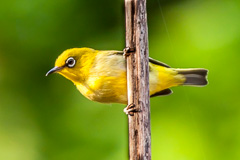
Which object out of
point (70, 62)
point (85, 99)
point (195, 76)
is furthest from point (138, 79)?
point (85, 99)

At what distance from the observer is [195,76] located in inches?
50.2

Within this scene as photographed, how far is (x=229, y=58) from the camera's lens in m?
1.54

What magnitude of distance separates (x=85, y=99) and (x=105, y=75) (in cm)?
26

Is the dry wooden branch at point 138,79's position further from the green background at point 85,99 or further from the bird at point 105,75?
the green background at point 85,99

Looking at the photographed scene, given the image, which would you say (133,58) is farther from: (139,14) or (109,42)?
(109,42)

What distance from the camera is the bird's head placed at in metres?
1.07

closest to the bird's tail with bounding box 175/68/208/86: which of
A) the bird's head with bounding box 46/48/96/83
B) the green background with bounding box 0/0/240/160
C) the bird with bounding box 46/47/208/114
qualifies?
the bird with bounding box 46/47/208/114

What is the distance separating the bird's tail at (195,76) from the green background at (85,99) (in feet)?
0.44

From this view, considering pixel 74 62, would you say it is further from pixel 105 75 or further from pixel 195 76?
pixel 195 76

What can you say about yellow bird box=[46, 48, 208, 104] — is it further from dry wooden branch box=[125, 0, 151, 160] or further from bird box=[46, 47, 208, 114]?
dry wooden branch box=[125, 0, 151, 160]

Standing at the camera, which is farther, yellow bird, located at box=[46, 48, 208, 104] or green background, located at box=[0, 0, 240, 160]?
green background, located at box=[0, 0, 240, 160]

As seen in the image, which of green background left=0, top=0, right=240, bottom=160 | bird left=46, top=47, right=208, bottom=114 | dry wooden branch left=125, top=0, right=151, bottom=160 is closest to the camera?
dry wooden branch left=125, top=0, right=151, bottom=160

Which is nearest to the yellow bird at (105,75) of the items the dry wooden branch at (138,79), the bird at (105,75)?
the bird at (105,75)

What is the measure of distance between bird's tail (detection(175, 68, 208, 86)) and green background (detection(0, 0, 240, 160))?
136 mm
